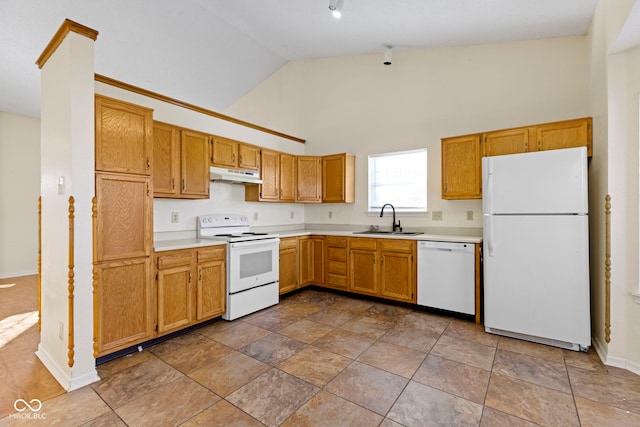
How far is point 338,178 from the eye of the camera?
4.79 m

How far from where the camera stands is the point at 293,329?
3156 mm

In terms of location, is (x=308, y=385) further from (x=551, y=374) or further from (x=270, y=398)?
(x=551, y=374)

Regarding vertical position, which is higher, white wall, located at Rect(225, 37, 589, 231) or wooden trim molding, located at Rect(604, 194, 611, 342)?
white wall, located at Rect(225, 37, 589, 231)

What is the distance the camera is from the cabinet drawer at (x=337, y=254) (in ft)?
14.3

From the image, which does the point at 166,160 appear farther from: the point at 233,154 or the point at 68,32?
the point at 68,32

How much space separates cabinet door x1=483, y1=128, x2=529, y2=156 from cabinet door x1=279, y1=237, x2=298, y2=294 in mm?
2708

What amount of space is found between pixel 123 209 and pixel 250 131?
240cm

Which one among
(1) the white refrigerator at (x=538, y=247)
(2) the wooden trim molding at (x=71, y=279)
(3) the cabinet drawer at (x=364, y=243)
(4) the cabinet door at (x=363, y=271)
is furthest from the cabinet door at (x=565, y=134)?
(2) the wooden trim molding at (x=71, y=279)

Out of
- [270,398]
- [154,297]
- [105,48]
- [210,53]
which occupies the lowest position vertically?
[270,398]

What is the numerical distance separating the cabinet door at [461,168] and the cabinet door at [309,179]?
→ 6.43ft

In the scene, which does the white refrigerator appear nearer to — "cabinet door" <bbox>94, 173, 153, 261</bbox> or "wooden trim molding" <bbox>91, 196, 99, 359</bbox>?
"cabinet door" <bbox>94, 173, 153, 261</bbox>

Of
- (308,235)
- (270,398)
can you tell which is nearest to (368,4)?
(308,235)

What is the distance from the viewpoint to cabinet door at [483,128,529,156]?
3197 mm

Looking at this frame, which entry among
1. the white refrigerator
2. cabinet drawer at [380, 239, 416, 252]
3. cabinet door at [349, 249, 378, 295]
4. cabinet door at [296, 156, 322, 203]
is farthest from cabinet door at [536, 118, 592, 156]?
cabinet door at [296, 156, 322, 203]
